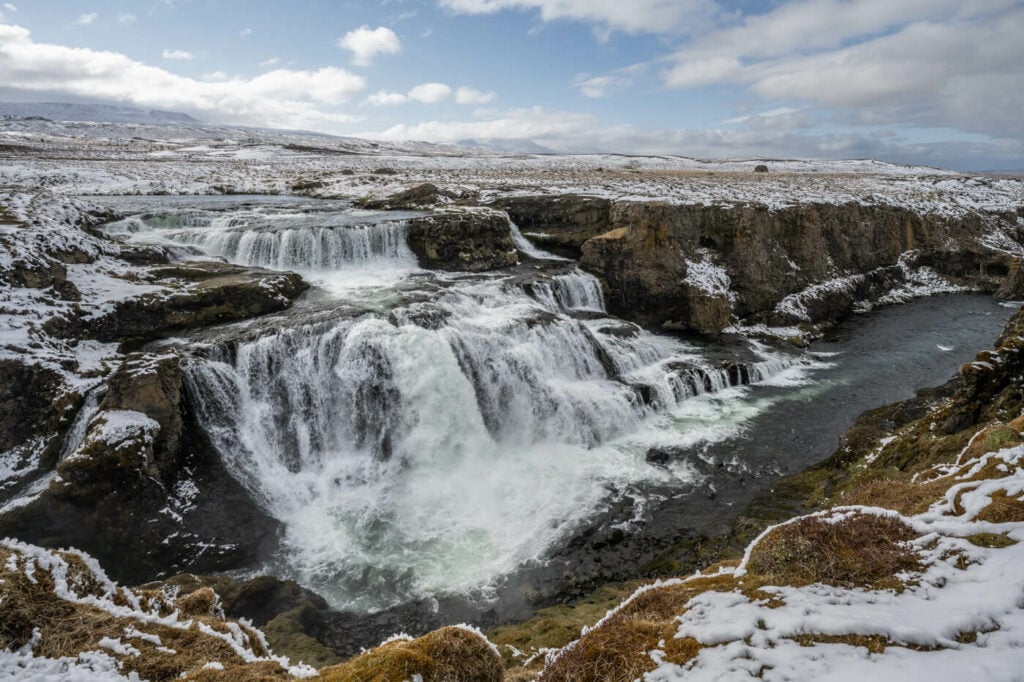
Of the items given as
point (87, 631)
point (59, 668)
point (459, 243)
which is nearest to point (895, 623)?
point (59, 668)

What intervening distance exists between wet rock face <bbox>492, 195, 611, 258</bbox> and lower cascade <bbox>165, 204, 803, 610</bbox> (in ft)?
37.8

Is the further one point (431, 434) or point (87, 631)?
point (431, 434)

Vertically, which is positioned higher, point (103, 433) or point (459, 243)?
point (459, 243)

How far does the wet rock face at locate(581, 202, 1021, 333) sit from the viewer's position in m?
26.6

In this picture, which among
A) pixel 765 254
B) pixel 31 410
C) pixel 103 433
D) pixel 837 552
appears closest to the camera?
pixel 837 552

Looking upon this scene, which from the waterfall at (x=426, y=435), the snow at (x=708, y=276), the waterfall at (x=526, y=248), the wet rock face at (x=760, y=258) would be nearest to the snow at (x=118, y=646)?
the waterfall at (x=426, y=435)

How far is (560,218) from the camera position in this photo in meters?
31.7

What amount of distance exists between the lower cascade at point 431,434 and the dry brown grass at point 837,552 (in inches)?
301

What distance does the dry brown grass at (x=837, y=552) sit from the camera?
14.8 ft

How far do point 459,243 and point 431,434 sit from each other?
1332 centimetres

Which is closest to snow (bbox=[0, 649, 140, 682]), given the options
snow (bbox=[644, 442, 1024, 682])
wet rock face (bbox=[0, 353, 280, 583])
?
snow (bbox=[644, 442, 1024, 682])

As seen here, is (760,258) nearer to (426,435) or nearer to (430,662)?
(426,435)

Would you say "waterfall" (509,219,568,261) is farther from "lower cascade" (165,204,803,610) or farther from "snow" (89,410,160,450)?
"snow" (89,410,160,450)

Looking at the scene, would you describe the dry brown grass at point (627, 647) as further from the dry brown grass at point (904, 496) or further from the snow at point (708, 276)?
the snow at point (708, 276)
